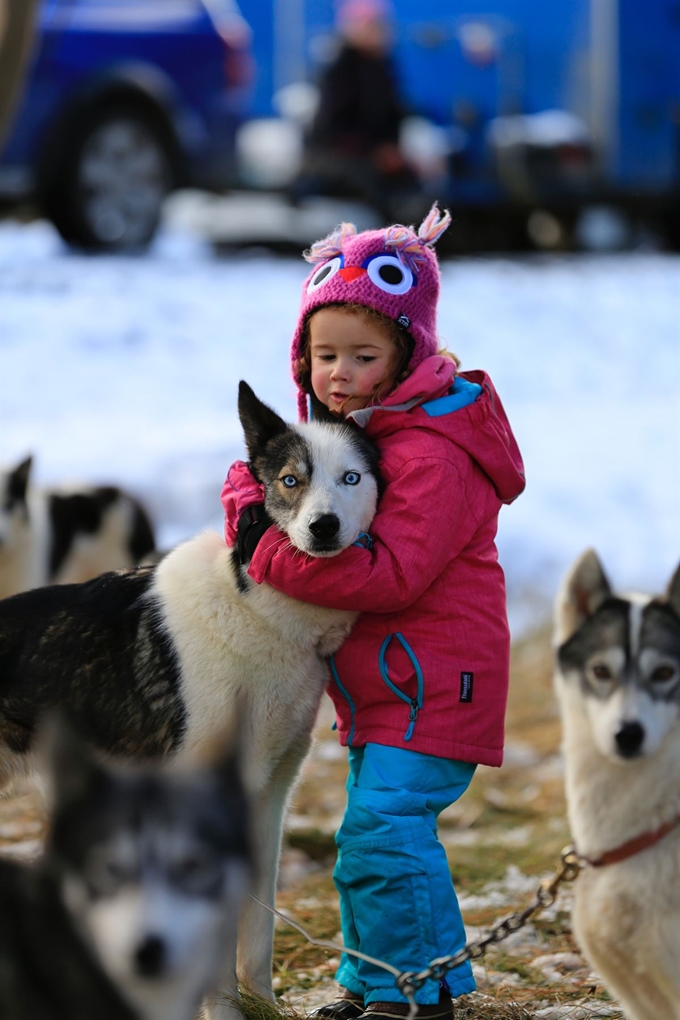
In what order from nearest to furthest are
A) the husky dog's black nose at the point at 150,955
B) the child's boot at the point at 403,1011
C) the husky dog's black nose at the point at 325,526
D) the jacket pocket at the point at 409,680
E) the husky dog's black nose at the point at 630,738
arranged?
the husky dog's black nose at the point at 150,955, the husky dog's black nose at the point at 325,526, the child's boot at the point at 403,1011, the jacket pocket at the point at 409,680, the husky dog's black nose at the point at 630,738

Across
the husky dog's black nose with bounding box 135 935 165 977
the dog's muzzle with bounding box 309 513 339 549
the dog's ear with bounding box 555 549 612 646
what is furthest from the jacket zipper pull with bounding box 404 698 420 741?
the husky dog's black nose with bounding box 135 935 165 977

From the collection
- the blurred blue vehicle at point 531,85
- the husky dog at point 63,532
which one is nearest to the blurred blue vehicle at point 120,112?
the blurred blue vehicle at point 531,85

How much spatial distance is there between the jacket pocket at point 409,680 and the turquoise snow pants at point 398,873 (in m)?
0.09

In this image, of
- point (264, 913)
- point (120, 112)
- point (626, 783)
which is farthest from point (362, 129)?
point (264, 913)

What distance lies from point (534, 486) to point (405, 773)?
586 cm

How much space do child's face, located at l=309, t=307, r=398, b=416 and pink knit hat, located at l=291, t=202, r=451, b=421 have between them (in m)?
0.05

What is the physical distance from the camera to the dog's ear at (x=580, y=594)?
3.79 meters

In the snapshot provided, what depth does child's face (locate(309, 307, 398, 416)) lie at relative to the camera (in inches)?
128

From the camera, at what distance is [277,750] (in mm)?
3137

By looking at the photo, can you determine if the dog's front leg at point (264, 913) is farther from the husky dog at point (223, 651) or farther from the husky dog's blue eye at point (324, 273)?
the husky dog's blue eye at point (324, 273)

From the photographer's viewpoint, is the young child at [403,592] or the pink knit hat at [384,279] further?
the pink knit hat at [384,279]

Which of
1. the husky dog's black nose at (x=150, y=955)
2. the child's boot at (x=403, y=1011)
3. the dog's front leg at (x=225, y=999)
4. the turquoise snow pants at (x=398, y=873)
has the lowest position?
the child's boot at (x=403, y=1011)

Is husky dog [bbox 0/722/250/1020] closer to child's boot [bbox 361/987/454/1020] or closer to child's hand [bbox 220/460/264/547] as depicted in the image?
child's boot [bbox 361/987/454/1020]

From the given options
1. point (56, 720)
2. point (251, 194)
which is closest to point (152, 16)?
point (251, 194)
